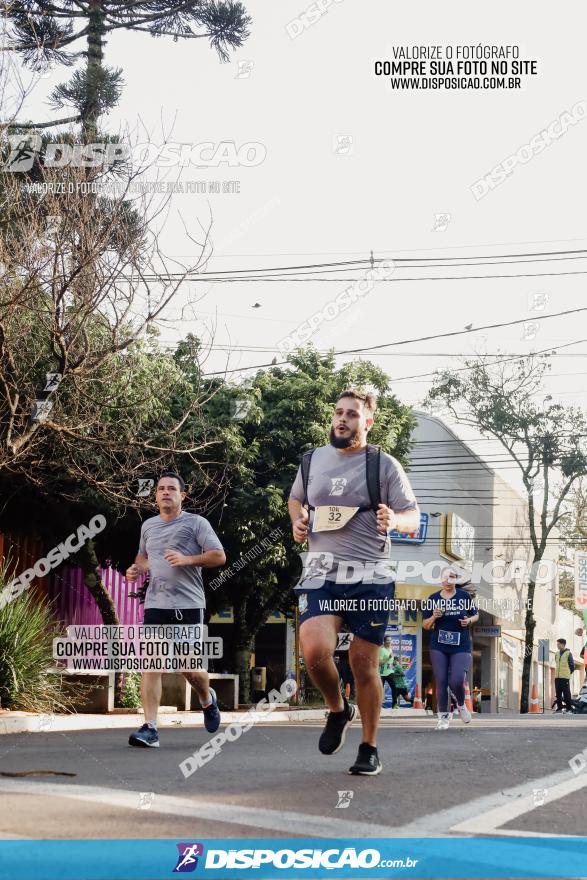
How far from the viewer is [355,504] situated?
6.56 m

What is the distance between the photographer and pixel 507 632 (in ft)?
180

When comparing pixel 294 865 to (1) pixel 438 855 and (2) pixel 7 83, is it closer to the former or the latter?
(1) pixel 438 855

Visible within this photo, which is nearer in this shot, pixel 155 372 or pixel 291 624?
pixel 155 372

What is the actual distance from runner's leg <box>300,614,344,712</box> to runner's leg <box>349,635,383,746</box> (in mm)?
113

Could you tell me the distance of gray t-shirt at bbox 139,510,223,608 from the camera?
9.14 metres

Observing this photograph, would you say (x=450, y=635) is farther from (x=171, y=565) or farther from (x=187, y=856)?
(x=187, y=856)

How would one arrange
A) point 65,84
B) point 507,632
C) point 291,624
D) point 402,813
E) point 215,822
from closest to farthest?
point 215,822 < point 402,813 < point 65,84 < point 291,624 < point 507,632

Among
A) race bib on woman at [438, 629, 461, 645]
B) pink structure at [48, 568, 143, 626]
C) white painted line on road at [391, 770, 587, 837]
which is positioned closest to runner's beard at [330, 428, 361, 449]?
white painted line on road at [391, 770, 587, 837]

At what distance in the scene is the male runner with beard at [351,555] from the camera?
640cm

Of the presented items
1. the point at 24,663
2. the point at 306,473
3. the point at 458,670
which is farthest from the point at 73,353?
the point at 306,473

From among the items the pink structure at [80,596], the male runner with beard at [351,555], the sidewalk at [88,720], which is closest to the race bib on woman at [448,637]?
the sidewalk at [88,720]

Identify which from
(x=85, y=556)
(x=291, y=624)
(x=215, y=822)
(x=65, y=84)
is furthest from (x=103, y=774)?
(x=291, y=624)

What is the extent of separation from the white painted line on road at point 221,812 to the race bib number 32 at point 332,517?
1777 mm

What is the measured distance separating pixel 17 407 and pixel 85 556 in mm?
5019
